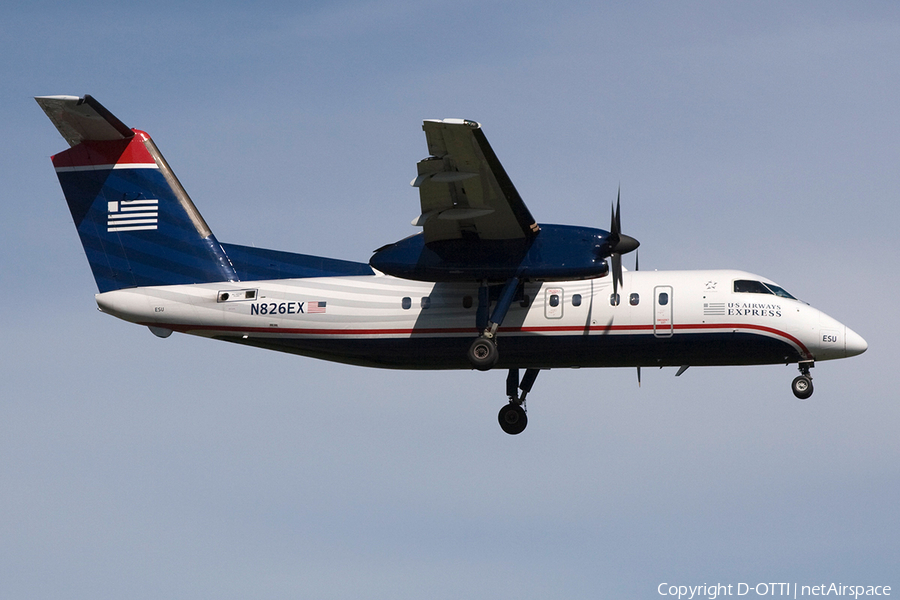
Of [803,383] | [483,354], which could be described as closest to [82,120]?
[483,354]

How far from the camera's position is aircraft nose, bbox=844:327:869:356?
20234mm

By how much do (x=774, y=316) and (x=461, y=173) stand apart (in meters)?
6.51

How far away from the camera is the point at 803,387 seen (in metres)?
20.4

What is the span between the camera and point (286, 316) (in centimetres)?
Result: 2100

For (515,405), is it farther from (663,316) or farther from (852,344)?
(852,344)

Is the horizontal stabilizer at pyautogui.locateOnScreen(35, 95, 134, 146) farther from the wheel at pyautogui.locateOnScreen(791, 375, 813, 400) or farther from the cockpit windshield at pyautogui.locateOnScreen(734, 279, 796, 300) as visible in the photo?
the wheel at pyautogui.locateOnScreen(791, 375, 813, 400)

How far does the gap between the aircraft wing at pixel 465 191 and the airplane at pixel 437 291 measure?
0.03m

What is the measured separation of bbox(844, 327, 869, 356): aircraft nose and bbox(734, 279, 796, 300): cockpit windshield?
118 cm

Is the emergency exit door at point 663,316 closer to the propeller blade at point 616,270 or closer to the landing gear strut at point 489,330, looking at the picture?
the propeller blade at point 616,270

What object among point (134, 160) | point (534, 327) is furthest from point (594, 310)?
point (134, 160)

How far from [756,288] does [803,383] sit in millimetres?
1929

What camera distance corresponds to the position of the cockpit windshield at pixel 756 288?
20.4m

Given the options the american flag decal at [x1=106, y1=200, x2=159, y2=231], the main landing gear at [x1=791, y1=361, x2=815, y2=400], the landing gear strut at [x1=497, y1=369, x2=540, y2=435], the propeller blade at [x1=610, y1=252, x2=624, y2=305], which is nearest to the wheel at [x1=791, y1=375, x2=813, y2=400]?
the main landing gear at [x1=791, y1=361, x2=815, y2=400]

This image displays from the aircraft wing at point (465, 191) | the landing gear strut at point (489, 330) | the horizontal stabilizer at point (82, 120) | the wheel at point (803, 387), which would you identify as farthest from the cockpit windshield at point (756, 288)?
the horizontal stabilizer at point (82, 120)
